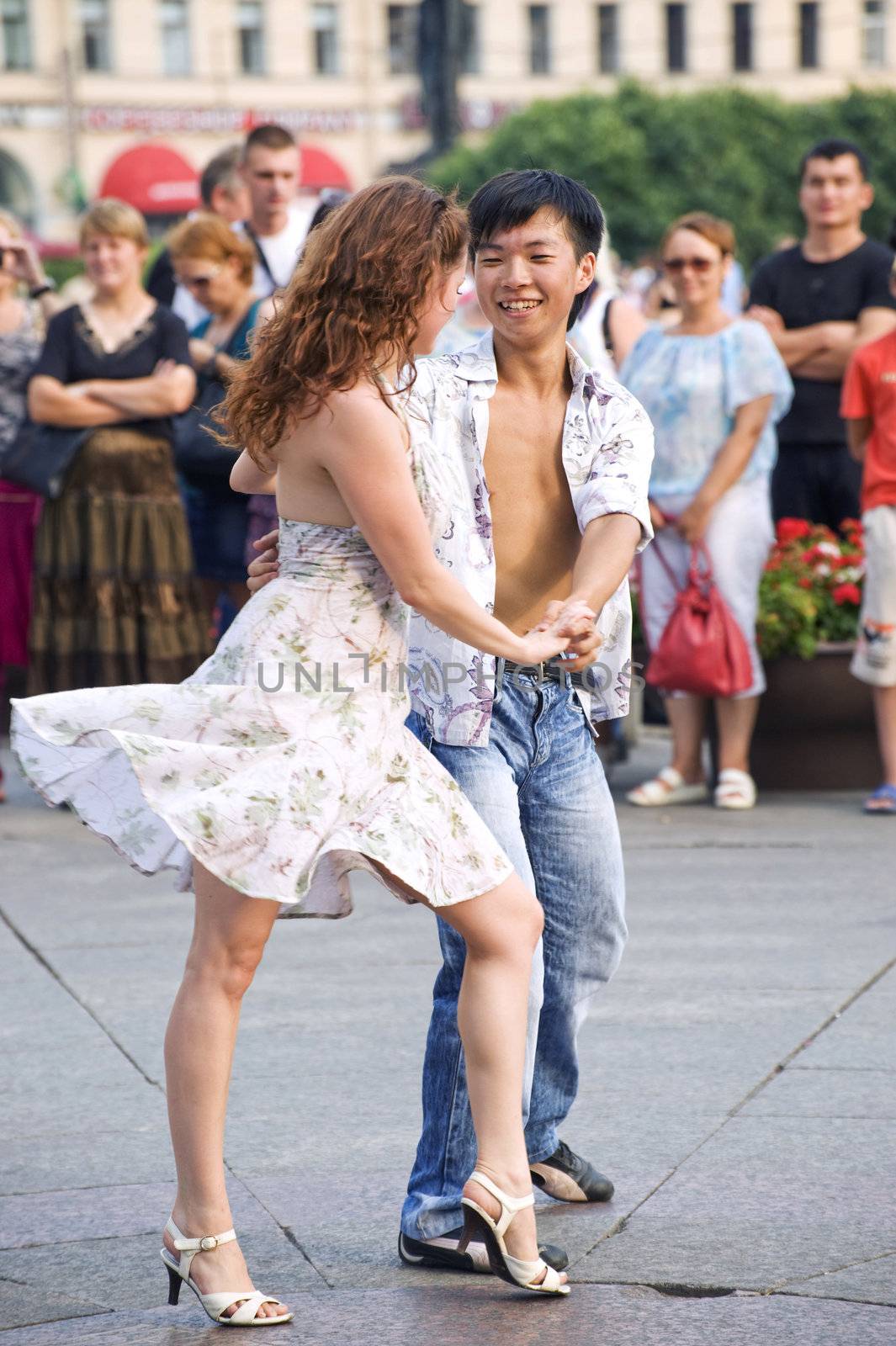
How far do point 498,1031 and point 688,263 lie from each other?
5057 millimetres

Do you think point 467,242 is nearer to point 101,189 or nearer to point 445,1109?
point 445,1109

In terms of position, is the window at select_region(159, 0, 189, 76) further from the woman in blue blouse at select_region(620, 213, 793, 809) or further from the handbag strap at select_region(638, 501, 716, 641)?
the handbag strap at select_region(638, 501, 716, 641)

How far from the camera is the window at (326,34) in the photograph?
5947 cm

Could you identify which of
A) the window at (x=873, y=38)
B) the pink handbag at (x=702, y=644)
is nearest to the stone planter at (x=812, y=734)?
the pink handbag at (x=702, y=644)

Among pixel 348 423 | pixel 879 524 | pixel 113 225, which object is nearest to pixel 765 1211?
pixel 348 423

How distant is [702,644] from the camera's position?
785 centimetres

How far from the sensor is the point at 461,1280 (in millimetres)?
3521

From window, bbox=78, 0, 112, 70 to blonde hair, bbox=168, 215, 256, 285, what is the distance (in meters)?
51.7

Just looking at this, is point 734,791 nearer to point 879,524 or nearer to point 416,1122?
point 879,524

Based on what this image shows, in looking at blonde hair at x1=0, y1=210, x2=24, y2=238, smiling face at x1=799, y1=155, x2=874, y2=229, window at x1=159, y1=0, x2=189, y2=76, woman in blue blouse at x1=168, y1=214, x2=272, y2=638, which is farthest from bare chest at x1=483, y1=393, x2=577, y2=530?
window at x1=159, y1=0, x2=189, y2=76

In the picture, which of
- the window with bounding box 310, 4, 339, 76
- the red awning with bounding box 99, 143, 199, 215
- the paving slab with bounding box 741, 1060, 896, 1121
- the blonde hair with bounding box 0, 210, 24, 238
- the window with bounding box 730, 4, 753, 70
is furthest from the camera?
the window with bounding box 730, 4, 753, 70

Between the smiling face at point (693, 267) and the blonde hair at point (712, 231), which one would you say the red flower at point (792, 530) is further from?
the blonde hair at point (712, 231)

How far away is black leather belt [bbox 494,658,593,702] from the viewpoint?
3.70 m

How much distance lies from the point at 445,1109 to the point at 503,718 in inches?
27.5
